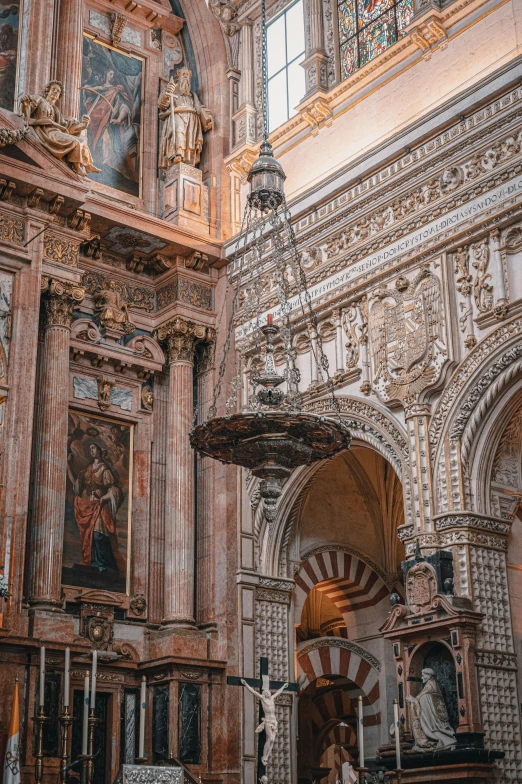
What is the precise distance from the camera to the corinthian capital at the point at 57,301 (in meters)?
14.1

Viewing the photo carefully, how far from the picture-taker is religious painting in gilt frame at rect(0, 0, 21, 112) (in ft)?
48.7

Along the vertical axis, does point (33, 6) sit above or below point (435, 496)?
above

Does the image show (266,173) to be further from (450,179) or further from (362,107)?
(362,107)

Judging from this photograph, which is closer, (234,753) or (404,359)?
(404,359)

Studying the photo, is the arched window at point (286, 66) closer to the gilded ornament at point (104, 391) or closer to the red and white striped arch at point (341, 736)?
the gilded ornament at point (104, 391)

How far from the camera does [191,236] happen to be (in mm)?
15492

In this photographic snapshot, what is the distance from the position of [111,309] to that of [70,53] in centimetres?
349

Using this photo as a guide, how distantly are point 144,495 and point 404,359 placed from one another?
4178 mm

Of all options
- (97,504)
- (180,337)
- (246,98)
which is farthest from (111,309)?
(246,98)

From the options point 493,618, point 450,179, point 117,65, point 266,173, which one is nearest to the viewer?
point 266,173

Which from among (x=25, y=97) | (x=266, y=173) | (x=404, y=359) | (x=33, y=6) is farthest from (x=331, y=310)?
(x=33, y=6)

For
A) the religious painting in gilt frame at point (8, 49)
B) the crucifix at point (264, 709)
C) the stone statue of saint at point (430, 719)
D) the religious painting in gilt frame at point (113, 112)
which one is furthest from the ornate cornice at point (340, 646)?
the religious painting in gilt frame at point (8, 49)

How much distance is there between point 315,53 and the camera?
1529cm

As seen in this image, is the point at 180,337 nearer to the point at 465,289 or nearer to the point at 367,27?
the point at 465,289
